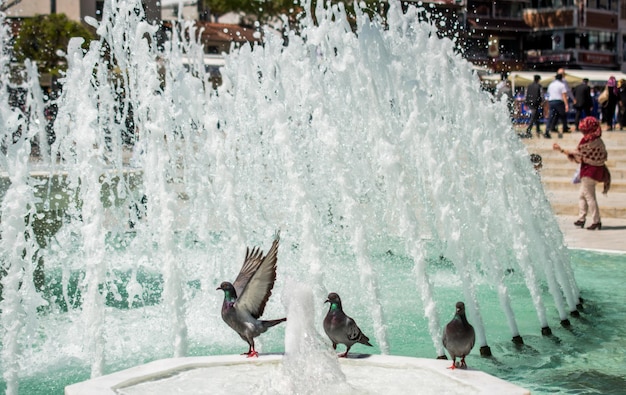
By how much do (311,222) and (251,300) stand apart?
5.70 ft

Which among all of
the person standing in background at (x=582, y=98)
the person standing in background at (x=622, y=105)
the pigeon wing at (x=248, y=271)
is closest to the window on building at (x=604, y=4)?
the person standing in background at (x=622, y=105)

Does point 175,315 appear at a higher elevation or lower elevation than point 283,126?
lower

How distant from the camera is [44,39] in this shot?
3841cm

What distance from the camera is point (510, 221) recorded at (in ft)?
24.2

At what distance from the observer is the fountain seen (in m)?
5.88

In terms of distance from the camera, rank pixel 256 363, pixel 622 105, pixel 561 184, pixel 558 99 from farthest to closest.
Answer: pixel 622 105 → pixel 558 99 → pixel 561 184 → pixel 256 363

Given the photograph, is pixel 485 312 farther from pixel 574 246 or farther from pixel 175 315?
pixel 574 246

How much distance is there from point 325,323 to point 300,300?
0.52 metres

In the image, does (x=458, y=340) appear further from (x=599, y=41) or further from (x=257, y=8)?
(x=599, y=41)

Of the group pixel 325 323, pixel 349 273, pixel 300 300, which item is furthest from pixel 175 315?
pixel 349 273

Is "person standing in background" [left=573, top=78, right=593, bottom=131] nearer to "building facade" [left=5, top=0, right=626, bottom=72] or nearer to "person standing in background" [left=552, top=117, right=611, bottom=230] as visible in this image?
"person standing in background" [left=552, top=117, right=611, bottom=230]

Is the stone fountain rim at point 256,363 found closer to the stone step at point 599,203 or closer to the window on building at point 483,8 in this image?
the stone step at point 599,203

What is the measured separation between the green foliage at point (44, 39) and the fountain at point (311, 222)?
2784 centimetres

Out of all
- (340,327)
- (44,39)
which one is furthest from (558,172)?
(44,39)
